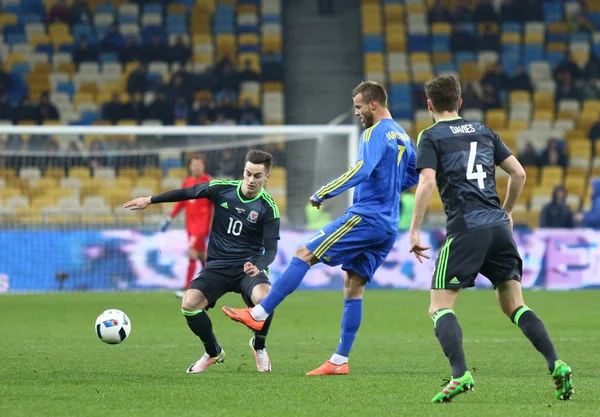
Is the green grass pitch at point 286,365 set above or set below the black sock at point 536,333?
below

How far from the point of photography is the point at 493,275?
6750 mm

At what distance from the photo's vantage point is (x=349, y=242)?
7.94 metres

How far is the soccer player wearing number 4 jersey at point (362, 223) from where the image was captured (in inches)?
307

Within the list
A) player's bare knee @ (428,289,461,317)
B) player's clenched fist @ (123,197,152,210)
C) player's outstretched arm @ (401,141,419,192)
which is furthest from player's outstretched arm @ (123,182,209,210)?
player's bare knee @ (428,289,461,317)

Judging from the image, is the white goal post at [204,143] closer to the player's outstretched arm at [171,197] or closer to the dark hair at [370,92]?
the player's outstretched arm at [171,197]

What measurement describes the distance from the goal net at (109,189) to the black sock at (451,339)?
1199 cm

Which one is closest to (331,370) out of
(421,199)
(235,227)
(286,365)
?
(286,365)

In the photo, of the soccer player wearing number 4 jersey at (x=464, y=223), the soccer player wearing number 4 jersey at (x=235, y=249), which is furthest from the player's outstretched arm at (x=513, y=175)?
the soccer player wearing number 4 jersey at (x=235, y=249)

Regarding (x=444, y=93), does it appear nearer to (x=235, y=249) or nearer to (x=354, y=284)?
(x=354, y=284)

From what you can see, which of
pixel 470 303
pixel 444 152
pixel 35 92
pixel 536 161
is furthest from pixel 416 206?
pixel 35 92

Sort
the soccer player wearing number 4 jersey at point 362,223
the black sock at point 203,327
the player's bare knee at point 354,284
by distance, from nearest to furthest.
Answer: the soccer player wearing number 4 jersey at point 362,223 < the player's bare knee at point 354,284 < the black sock at point 203,327

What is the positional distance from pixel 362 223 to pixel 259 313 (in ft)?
3.27

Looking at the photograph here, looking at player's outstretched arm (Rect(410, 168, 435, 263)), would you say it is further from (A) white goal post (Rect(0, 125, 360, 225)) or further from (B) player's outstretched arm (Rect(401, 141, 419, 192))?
(A) white goal post (Rect(0, 125, 360, 225))

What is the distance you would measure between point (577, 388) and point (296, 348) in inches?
141
